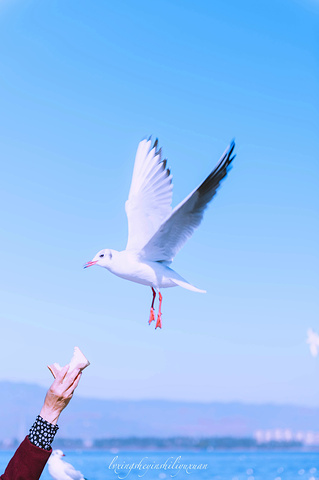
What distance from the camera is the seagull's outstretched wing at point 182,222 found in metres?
1.62

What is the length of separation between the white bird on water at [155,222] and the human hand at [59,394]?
3.05 feet

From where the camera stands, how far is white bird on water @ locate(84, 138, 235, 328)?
1671mm

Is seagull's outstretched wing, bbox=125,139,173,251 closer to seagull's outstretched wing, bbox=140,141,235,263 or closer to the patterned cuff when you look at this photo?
seagull's outstretched wing, bbox=140,141,235,263

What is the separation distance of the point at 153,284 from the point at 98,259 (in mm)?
161

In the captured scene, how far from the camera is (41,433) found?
25.1 inches

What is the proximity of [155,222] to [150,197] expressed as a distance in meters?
0.07

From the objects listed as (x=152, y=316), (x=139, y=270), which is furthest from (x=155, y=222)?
(x=152, y=316)

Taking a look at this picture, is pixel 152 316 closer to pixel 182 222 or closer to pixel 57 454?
pixel 182 222

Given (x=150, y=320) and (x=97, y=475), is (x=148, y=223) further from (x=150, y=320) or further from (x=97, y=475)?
(x=97, y=475)

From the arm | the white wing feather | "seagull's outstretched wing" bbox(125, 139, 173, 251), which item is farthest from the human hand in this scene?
the white wing feather

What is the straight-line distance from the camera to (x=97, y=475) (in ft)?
15.6

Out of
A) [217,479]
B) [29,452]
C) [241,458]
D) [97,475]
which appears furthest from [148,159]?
[241,458]

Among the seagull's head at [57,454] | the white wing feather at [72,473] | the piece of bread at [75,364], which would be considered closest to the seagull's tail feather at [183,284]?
the piece of bread at [75,364]

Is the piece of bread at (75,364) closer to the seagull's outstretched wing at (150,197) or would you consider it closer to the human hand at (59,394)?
the human hand at (59,394)
